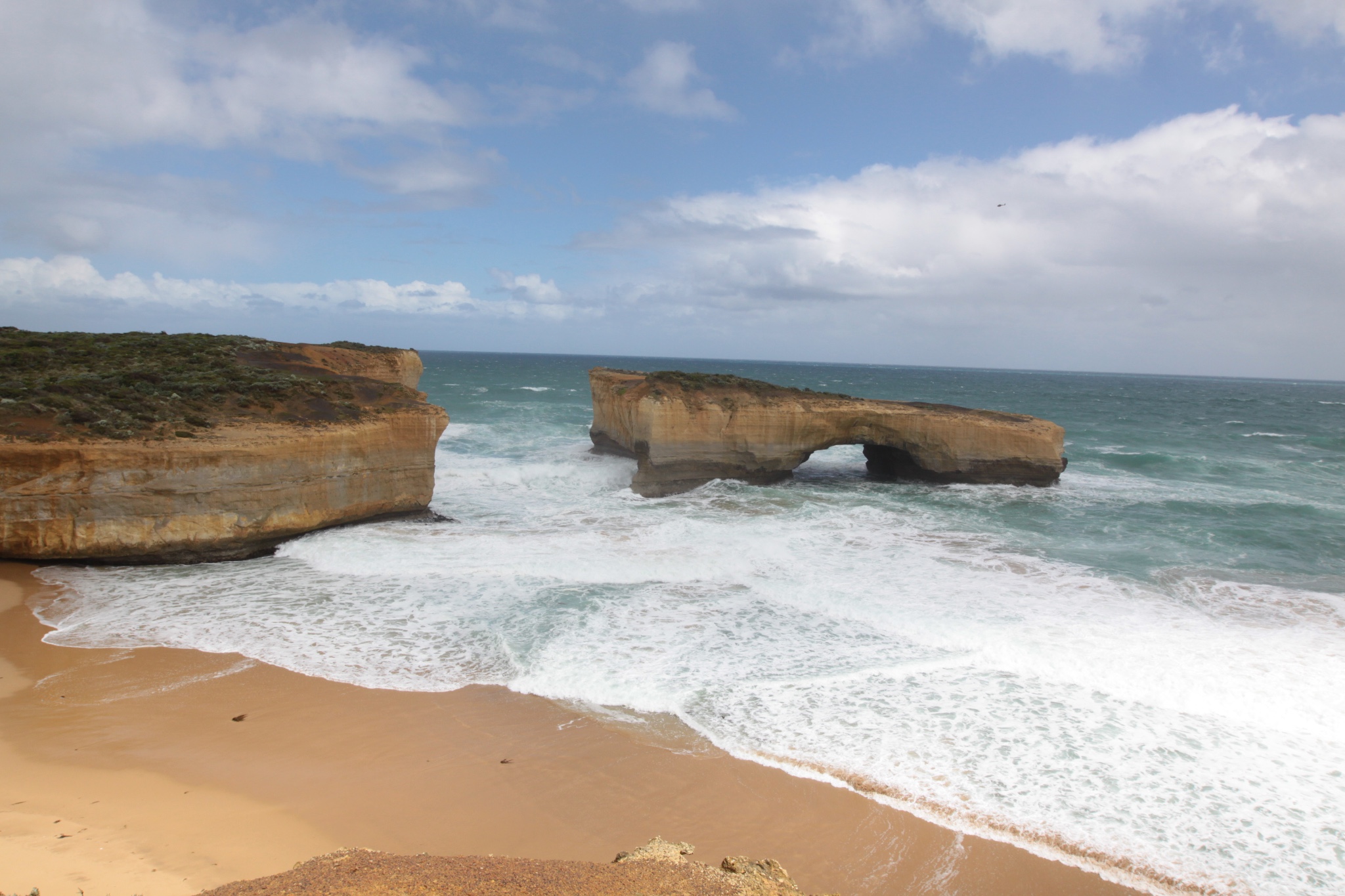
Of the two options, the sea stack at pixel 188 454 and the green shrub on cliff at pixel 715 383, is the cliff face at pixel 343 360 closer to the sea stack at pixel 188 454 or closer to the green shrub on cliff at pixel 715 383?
the sea stack at pixel 188 454

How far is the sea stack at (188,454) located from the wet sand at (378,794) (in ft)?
12.6

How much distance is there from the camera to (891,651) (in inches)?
341

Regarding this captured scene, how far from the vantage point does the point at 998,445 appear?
62.0ft

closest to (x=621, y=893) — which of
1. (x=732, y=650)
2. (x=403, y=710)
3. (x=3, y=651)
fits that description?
(x=403, y=710)

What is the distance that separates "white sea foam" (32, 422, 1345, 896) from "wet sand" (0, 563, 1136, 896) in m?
0.41

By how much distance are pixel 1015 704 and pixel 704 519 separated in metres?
8.27

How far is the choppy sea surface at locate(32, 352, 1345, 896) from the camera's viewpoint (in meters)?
6.04

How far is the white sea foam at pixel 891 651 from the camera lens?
5.95 metres

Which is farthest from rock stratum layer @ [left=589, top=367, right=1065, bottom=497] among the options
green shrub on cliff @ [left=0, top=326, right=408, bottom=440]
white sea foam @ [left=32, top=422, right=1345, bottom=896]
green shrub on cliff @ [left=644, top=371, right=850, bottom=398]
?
green shrub on cliff @ [left=0, top=326, right=408, bottom=440]

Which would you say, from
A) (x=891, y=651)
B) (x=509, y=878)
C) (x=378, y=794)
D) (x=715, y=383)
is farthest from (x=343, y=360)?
(x=509, y=878)

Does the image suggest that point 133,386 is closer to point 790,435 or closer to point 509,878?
point 509,878

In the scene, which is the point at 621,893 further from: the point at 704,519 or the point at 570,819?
the point at 704,519

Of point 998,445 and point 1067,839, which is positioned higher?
point 998,445

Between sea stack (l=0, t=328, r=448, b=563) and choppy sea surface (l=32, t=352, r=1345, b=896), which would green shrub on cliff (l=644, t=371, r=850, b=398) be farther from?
sea stack (l=0, t=328, r=448, b=563)
